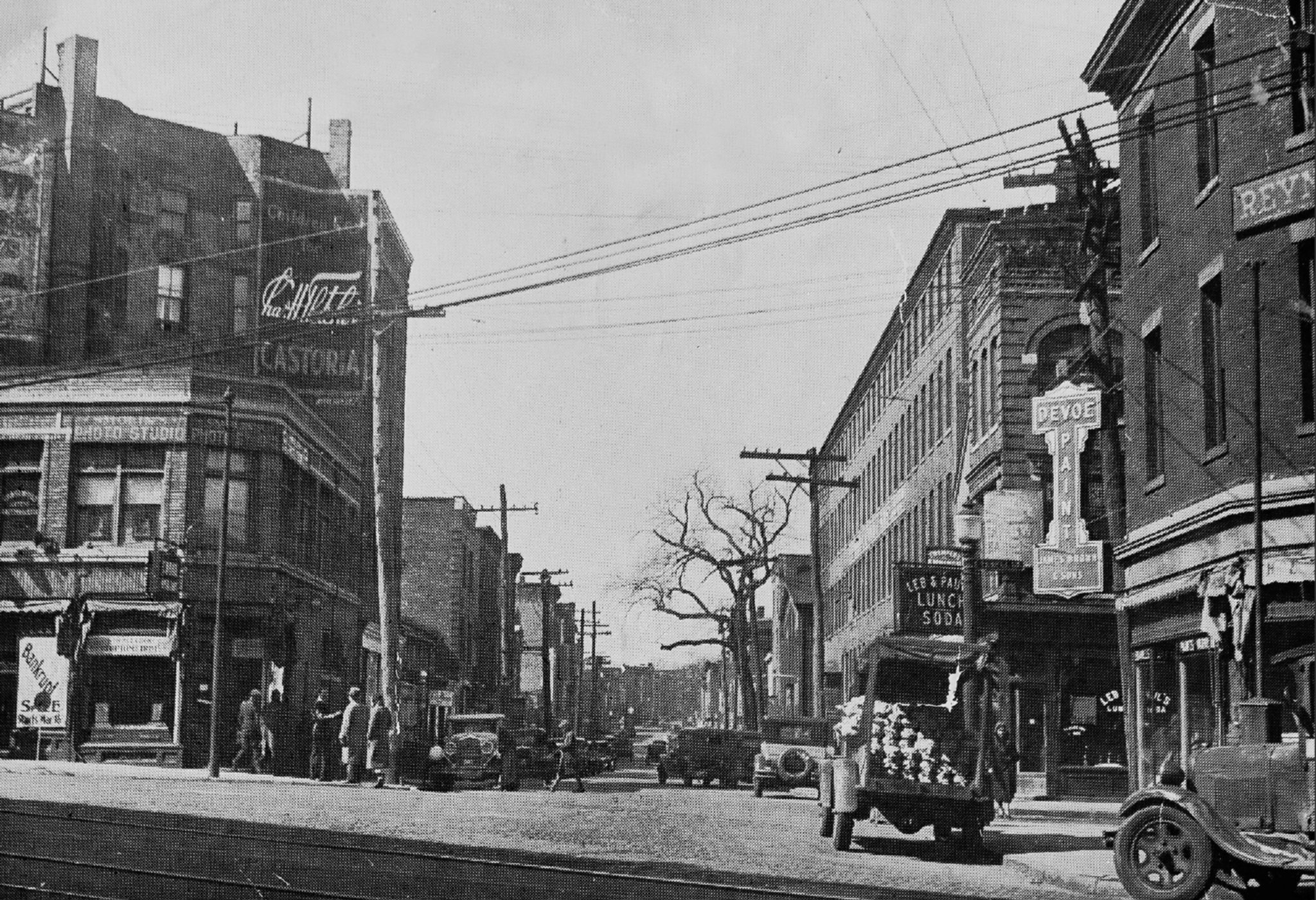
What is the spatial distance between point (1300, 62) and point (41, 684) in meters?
29.3

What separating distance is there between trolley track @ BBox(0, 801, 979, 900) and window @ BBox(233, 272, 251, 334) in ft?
86.7

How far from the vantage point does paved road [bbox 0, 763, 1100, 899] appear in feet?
48.7

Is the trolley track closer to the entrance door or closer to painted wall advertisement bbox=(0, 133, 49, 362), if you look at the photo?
the entrance door

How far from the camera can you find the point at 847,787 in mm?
18266

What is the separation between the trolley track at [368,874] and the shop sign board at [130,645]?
62.7 ft

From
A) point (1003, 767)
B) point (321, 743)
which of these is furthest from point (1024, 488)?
point (321, 743)

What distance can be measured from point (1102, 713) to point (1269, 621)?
15.3 m

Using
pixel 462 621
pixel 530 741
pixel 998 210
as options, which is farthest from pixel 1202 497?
pixel 462 621

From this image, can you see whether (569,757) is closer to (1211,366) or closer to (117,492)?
(117,492)

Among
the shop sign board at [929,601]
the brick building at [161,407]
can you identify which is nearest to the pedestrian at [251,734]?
the brick building at [161,407]

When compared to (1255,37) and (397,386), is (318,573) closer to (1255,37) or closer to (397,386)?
(397,386)

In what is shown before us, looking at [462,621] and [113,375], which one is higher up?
[113,375]

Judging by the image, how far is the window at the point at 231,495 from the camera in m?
36.8

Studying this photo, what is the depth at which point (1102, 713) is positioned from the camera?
3356 cm
